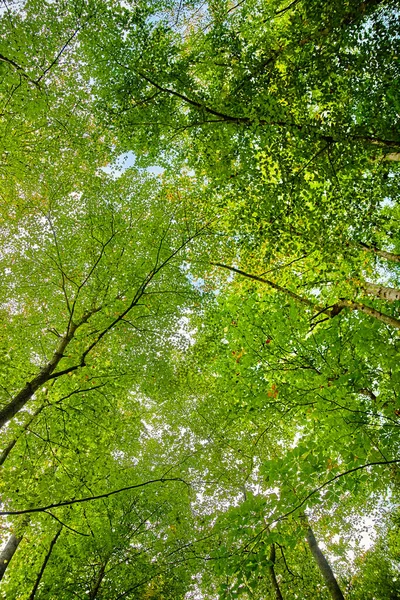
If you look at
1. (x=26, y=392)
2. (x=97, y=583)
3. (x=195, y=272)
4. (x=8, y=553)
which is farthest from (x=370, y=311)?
(x=8, y=553)

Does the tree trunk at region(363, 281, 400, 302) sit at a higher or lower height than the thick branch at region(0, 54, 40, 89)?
higher

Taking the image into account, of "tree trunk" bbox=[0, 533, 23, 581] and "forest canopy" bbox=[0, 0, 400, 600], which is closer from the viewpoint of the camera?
"forest canopy" bbox=[0, 0, 400, 600]

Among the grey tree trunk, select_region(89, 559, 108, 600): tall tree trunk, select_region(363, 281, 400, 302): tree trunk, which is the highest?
select_region(363, 281, 400, 302): tree trunk

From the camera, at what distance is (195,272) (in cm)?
714

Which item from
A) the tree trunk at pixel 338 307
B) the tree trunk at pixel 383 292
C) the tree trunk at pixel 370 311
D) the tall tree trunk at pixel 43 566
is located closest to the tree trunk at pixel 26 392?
the tall tree trunk at pixel 43 566

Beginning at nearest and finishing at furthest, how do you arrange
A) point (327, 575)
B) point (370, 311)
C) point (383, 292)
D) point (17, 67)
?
point (17, 67) → point (370, 311) → point (383, 292) → point (327, 575)

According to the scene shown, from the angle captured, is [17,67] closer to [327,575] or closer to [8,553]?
[8,553]

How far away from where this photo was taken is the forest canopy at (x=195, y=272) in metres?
4.05

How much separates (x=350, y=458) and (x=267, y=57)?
18.3 feet

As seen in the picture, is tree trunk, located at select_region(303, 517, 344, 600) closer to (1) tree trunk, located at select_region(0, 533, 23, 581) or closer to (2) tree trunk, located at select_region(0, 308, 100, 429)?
(1) tree trunk, located at select_region(0, 533, 23, 581)

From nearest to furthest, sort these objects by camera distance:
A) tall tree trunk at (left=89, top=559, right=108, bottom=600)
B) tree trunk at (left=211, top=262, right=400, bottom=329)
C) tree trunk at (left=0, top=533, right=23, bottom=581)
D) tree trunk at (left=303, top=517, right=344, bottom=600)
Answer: tree trunk at (left=211, top=262, right=400, bottom=329), tall tree trunk at (left=89, top=559, right=108, bottom=600), tree trunk at (left=0, top=533, right=23, bottom=581), tree trunk at (left=303, top=517, right=344, bottom=600)

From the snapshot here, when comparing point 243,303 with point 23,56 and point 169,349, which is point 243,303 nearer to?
point 169,349

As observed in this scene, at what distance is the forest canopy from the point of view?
4055 mm

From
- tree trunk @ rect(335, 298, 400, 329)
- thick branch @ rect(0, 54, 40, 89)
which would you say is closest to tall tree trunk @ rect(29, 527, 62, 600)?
tree trunk @ rect(335, 298, 400, 329)
